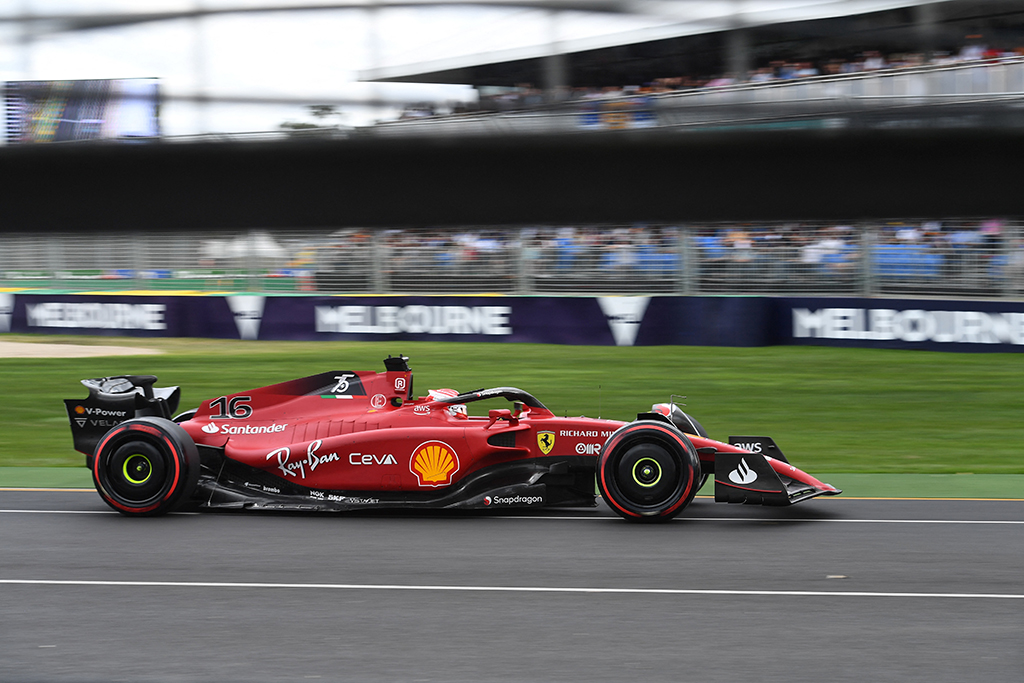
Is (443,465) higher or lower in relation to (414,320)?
lower

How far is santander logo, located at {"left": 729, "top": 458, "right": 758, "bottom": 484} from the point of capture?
723cm

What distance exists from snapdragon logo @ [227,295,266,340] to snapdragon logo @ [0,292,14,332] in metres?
4.84

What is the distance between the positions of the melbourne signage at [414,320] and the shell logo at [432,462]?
10.6m

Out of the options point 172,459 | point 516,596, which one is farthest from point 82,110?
point 516,596

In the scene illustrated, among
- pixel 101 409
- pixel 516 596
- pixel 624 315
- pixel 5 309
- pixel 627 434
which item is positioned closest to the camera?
pixel 516 596

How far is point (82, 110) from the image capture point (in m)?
25.2

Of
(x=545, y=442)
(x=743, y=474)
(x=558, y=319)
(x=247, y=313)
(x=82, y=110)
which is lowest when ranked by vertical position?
(x=743, y=474)

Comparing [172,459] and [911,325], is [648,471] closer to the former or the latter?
[172,459]

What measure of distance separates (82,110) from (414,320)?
11933mm

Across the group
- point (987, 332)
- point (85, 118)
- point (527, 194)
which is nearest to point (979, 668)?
point (987, 332)

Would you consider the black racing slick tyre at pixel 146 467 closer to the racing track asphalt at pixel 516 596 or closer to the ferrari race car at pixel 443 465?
the ferrari race car at pixel 443 465

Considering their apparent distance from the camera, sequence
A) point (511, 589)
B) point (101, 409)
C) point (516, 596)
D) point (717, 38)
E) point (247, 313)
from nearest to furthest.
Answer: point (516, 596)
point (511, 589)
point (101, 409)
point (247, 313)
point (717, 38)

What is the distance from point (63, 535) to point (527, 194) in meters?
18.5

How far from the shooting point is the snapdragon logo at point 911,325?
15406 mm
